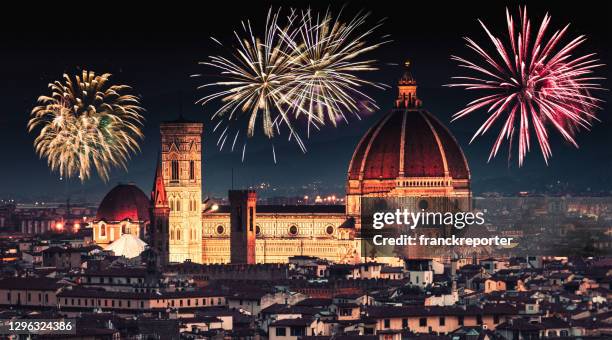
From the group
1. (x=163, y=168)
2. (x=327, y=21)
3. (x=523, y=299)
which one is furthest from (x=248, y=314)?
(x=163, y=168)

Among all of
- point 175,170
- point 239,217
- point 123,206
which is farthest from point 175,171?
point 123,206

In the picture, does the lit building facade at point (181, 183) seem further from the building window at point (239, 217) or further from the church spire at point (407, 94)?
the church spire at point (407, 94)

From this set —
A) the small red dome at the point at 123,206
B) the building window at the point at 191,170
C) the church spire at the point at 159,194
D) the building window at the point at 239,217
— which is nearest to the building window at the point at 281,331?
the church spire at the point at 159,194

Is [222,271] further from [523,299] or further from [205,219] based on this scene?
[523,299]

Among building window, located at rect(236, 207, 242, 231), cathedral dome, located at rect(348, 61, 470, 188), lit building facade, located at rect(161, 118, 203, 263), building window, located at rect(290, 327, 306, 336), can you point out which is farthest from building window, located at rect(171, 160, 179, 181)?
building window, located at rect(290, 327, 306, 336)

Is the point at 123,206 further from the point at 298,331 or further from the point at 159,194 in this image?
the point at 298,331

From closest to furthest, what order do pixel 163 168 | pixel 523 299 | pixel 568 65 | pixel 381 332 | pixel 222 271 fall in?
1. pixel 381 332
2. pixel 568 65
3. pixel 523 299
4. pixel 222 271
5. pixel 163 168
